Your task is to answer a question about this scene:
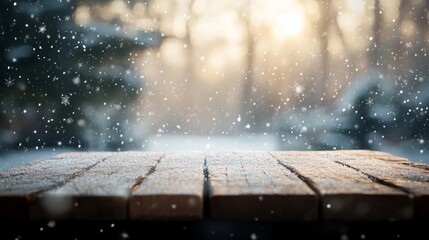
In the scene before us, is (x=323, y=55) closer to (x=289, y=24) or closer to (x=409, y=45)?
(x=289, y=24)

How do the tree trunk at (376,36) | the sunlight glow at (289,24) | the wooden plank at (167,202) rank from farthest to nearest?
the sunlight glow at (289,24) < the tree trunk at (376,36) < the wooden plank at (167,202)

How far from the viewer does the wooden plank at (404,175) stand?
3.77ft

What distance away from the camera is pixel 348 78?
277 inches

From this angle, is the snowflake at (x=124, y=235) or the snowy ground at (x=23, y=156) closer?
the snowflake at (x=124, y=235)

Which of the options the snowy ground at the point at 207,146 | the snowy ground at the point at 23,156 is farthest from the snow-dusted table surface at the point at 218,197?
the snowy ground at the point at 207,146

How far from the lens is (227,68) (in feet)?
26.6

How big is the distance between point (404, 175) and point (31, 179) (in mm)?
1303

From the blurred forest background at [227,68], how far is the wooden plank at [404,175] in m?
4.23

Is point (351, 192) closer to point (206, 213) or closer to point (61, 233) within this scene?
point (206, 213)

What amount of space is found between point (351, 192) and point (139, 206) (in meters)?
0.57

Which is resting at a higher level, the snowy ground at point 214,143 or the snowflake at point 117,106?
the snowflake at point 117,106

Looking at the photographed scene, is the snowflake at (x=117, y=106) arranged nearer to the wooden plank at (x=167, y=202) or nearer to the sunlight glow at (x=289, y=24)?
the sunlight glow at (x=289, y=24)

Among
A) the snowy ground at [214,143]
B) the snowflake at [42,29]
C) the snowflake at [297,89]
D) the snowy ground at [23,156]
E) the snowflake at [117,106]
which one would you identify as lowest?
the snowy ground at [214,143]

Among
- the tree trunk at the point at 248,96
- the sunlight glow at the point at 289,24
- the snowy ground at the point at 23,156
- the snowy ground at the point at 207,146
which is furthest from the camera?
the tree trunk at the point at 248,96
